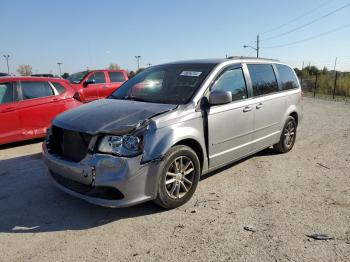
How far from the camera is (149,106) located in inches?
181

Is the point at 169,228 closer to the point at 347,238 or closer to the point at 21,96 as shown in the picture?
→ the point at 347,238

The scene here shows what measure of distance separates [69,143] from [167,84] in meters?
1.72

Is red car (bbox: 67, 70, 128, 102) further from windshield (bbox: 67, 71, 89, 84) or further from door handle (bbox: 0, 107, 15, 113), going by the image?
door handle (bbox: 0, 107, 15, 113)

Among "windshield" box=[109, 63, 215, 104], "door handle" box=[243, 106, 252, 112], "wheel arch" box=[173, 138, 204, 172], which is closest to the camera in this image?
"wheel arch" box=[173, 138, 204, 172]

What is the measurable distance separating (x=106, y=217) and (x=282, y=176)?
295 centimetres

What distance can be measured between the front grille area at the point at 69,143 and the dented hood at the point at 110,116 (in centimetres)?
8

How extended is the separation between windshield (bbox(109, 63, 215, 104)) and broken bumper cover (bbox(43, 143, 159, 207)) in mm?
1211

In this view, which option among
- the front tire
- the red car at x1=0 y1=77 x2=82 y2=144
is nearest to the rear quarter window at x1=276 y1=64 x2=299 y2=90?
the front tire

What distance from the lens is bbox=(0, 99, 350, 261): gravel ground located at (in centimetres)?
340

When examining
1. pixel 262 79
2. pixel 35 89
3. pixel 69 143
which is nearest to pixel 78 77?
pixel 35 89

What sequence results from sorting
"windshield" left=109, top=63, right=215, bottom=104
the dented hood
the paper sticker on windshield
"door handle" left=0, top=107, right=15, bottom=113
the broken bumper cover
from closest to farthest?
1. the broken bumper cover
2. the dented hood
3. "windshield" left=109, top=63, right=215, bottom=104
4. the paper sticker on windshield
5. "door handle" left=0, top=107, right=15, bottom=113

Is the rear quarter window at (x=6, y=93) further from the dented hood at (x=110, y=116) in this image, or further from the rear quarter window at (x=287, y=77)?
the rear quarter window at (x=287, y=77)

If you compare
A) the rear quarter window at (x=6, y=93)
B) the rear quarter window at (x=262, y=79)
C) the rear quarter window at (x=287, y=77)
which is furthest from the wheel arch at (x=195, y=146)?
the rear quarter window at (x=6, y=93)

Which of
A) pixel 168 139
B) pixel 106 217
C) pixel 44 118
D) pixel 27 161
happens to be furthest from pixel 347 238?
pixel 44 118
